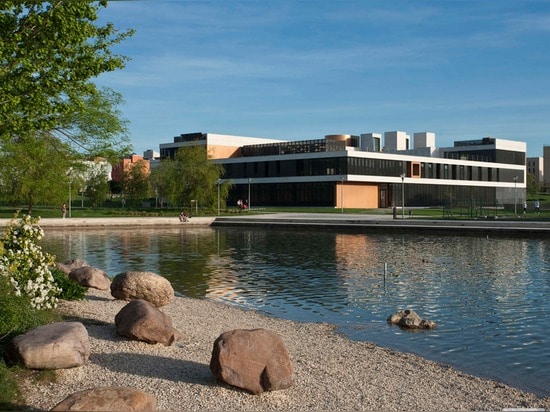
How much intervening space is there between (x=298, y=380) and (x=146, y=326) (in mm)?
3018

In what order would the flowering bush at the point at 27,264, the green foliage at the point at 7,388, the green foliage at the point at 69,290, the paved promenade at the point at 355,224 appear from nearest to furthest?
the green foliage at the point at 7,388 < the flowering bush at the point at 27,264 < the green foliage at the point at 69,290 < the paved promenade at the point at 355,224

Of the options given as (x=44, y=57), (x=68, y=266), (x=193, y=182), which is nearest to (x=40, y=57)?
(x=44, y=57)

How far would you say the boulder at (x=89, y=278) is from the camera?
17250mm

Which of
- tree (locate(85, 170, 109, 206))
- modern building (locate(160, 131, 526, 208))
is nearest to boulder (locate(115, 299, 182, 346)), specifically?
modern building (locate(160, 131, 526, 208))

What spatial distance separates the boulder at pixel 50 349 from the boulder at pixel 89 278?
7.76 m

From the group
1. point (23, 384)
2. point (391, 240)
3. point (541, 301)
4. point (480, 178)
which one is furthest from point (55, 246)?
point (480, 178)

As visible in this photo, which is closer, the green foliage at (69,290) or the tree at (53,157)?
the green foliage at (69,290)

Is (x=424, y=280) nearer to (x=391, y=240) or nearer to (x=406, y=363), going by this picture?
(x=406, y=363)

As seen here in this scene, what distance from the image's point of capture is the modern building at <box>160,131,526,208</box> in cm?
9062

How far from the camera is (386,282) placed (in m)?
23.4

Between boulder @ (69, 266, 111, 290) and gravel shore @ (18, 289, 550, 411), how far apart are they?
3454 millimetres

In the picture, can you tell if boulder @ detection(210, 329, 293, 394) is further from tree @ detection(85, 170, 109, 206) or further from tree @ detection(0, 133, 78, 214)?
tree @ detection(85, 170, 109, 206)

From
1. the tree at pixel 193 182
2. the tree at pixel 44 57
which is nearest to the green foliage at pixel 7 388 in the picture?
the tree at pixel 44 57

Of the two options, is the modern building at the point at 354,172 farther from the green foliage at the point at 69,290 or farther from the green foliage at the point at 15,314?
the green foliage at the point at 15,314
